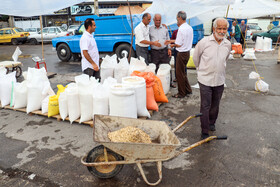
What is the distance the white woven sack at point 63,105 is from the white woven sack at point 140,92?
3.70 feet

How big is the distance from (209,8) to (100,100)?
14.8ft

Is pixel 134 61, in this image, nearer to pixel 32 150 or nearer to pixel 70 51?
pixel 32 150

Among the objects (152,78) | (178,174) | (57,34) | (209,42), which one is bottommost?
(178,174)

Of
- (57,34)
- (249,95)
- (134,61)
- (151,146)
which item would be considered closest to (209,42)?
(151,146)

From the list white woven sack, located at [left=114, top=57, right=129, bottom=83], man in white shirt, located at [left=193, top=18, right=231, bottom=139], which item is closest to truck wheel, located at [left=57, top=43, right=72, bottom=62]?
white woven sack, located at [left=114, top=57, right=129, bottom=83]

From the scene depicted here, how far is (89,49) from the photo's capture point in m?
4.52

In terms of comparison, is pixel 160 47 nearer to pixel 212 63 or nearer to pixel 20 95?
pixel 212 63

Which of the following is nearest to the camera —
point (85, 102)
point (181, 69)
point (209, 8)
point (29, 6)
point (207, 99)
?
point (207, 99)

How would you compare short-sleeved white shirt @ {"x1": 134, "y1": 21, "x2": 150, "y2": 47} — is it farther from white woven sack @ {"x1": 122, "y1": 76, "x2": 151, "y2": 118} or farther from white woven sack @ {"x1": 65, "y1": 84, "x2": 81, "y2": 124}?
white woven sack @ {"x1": 65, "y1": 84, "x2": 81, "y2": 124}

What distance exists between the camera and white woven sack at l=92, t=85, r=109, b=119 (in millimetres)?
3756

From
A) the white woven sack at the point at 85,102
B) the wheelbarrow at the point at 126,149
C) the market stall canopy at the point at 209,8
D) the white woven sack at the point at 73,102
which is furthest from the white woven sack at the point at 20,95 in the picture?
the market stall canopy at the point at 209,8

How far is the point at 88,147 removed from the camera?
332 cm

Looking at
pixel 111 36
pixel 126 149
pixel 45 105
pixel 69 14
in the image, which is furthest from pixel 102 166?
pixel 69 14

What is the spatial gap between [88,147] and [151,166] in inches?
41.4
